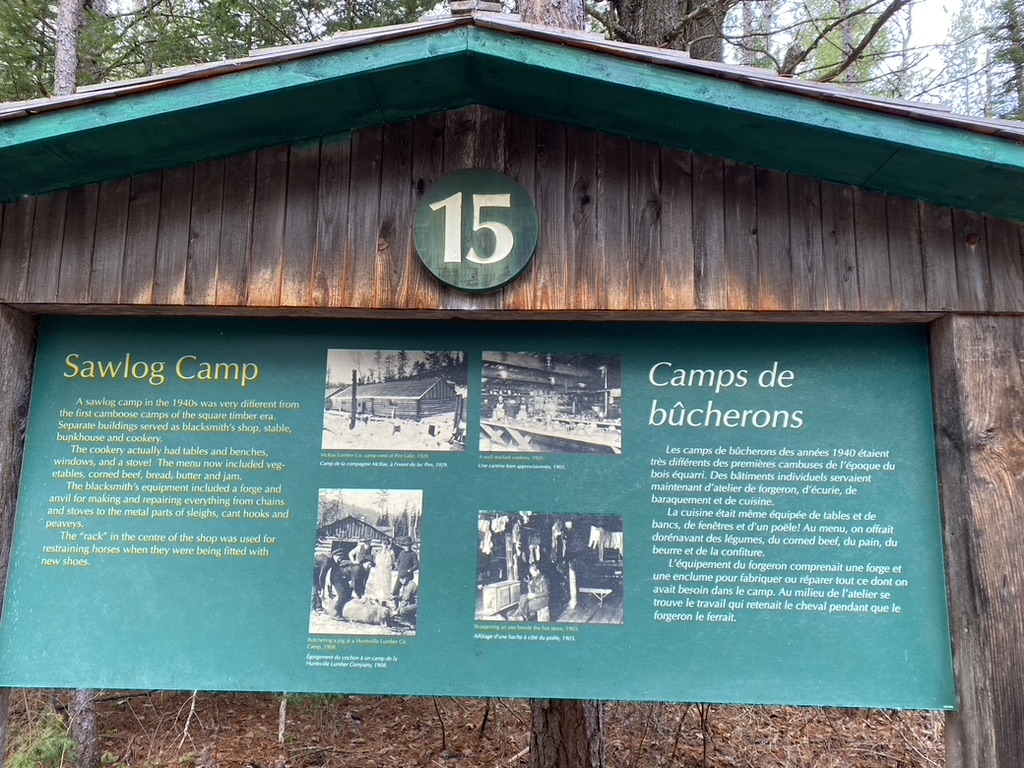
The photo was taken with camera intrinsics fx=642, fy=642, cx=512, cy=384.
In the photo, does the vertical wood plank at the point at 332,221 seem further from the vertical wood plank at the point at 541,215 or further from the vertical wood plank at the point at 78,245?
the vertical wood plank at the point at 78,245

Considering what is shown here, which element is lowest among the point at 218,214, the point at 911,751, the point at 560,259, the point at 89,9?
the point at 911,751

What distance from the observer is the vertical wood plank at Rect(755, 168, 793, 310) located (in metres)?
2.50

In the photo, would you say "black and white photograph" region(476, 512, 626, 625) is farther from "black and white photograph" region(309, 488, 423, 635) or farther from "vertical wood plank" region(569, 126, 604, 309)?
"vertical wood plank" region(569, 126, 604, 309)

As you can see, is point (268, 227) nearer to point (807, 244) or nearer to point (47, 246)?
point (47, 246)

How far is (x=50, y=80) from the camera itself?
24.3 ft

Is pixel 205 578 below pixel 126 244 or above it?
below

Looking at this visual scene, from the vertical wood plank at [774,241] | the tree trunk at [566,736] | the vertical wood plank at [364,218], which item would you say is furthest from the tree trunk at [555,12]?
the tree trunk at [566,736]

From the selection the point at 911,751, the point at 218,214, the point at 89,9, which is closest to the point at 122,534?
the point at 218,214

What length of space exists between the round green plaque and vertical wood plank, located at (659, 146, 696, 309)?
521 mm

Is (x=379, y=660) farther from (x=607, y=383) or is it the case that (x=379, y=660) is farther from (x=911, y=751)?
(x=911, y=751)

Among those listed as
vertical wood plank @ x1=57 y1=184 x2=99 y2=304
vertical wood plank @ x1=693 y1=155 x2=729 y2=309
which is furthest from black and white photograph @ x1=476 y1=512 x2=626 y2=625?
vertical wood plank @ x1=57 y1=184 x2=99 y2=304

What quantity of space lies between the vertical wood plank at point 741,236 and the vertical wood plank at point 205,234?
204cm

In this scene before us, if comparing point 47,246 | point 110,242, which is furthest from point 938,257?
point 47,246

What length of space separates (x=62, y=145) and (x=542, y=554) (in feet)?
7.78
